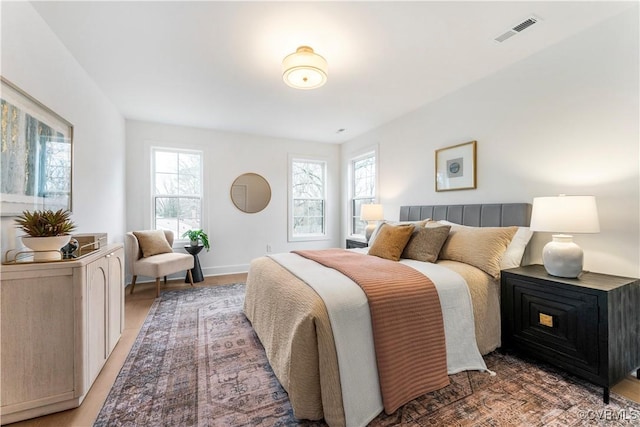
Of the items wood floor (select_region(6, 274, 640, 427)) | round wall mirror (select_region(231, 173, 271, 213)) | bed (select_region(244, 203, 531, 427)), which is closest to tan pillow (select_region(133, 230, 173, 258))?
wood floor (select_region(6, 274, 640, 427))

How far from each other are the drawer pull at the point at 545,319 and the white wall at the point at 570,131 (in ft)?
2.20

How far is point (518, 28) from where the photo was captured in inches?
81.4

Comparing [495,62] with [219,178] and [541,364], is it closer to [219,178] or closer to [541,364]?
[541,364]

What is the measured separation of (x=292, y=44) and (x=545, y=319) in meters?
2.78

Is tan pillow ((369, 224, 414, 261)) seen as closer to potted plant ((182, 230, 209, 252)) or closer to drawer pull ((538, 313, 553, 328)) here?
drawer pull ((538, 313, 553, 328))

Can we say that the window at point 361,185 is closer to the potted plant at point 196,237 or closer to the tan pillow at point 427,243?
the tan pillow at point 427,243

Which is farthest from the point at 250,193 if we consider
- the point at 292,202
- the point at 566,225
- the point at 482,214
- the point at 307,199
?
the point at 566,225

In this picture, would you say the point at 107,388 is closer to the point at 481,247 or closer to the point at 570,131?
the point at 481,247

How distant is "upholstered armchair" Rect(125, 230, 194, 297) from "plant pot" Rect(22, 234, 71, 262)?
195 cm

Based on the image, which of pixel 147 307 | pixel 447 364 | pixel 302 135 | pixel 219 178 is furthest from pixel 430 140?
pixel 147 307

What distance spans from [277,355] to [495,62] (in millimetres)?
3109

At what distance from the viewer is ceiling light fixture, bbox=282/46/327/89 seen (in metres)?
2.10

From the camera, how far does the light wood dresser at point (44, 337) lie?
1402mm

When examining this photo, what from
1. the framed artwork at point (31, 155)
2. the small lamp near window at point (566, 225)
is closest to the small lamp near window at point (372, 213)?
the small lamp near window at point (566, 225)
